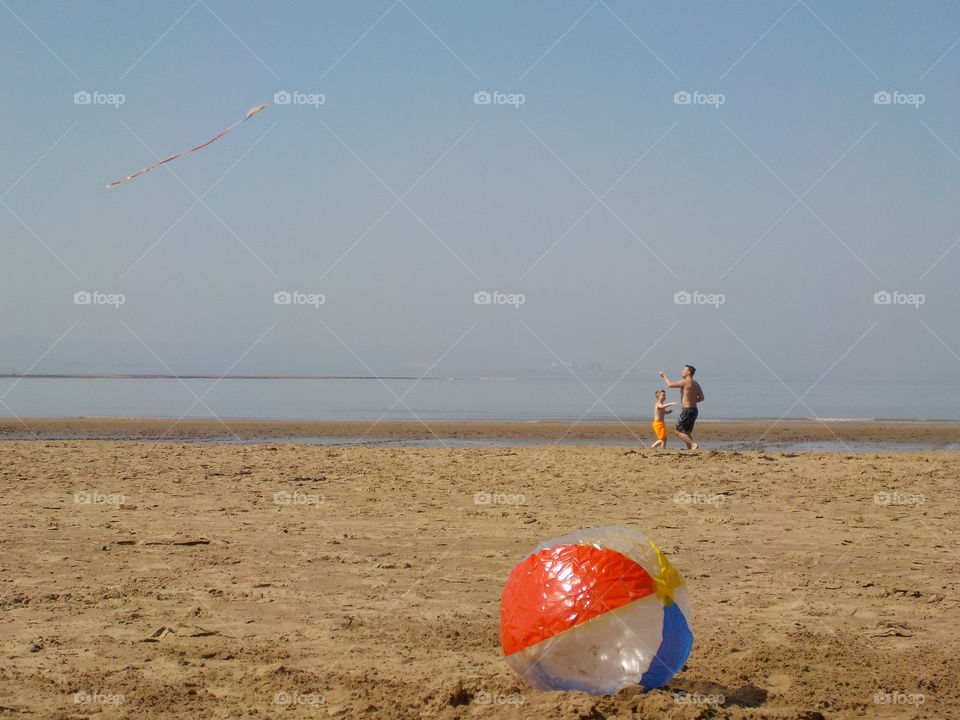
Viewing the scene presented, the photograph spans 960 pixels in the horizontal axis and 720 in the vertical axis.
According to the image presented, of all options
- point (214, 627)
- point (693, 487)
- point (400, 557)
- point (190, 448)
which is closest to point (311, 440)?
point (190, 448)

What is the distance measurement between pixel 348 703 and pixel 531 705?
98 cm
